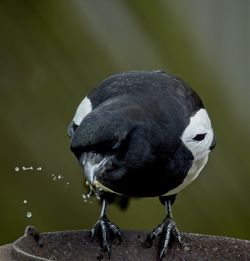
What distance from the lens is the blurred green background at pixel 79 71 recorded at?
14.5ft

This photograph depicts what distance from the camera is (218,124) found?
4.57 meters

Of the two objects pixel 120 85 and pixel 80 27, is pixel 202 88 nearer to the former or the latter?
pixel 80 27

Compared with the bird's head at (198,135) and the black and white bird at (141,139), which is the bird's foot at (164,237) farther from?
the bird's head at (198,135)

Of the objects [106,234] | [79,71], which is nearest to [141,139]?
[106,234]

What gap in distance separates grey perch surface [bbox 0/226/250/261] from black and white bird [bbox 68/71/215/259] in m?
0.03

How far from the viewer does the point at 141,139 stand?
122 inches

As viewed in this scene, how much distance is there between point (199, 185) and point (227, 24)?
64 centimetres

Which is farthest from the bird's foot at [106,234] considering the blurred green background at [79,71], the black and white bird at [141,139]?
the blurred green background at [79,71]

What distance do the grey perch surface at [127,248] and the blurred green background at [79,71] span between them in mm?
1297

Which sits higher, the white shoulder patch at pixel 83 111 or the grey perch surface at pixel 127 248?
Answer: the white shoulder patch at pixel 83 111

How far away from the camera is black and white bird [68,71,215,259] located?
297cm

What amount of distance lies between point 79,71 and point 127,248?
1412 millimetres

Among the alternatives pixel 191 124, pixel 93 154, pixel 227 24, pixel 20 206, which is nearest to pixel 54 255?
pixel 93 154

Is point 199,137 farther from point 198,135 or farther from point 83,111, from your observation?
point 83,111
